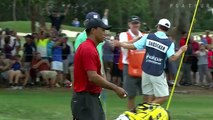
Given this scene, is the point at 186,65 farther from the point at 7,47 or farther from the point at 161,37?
the point at 161,37

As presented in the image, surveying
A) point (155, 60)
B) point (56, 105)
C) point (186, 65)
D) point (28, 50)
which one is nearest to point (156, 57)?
point (155, 60)

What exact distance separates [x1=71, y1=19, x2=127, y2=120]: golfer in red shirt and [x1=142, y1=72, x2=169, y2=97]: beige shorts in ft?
11.4

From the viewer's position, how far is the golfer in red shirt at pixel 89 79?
7.15m

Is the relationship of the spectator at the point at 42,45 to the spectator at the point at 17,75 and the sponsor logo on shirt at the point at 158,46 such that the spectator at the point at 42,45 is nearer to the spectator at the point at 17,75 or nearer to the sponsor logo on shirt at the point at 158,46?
the spectator at the point at 17,75

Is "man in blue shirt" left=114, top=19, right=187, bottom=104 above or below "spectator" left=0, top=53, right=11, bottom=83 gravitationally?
above

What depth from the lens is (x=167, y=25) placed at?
10867 millimetres

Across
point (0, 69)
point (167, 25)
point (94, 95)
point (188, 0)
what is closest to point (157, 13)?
point (188, 0)

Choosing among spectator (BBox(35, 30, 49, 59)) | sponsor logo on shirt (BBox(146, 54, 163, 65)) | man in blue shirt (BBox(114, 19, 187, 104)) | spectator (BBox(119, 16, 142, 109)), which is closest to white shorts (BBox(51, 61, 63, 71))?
spectator (BBox(35, 30, 49, 59))

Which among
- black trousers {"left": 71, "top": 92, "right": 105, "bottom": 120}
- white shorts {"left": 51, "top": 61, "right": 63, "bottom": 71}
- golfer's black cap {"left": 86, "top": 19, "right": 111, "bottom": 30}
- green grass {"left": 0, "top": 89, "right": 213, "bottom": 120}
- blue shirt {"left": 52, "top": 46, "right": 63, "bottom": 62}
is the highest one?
golfer's black cap {"left": 86, "top": 19, "right": 111, "bottom": 30}

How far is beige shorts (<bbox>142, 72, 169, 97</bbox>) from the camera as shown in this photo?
10.8m

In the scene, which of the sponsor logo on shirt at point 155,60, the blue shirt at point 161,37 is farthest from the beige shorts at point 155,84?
the blue shirt at point 161,37

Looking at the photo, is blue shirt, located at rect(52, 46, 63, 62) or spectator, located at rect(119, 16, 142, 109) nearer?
spectator, located at rect(119, 16, 142, 109)

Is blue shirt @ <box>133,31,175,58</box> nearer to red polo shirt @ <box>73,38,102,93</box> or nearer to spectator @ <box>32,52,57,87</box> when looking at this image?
red polo shirt @ <box>73,38,102,93</box>

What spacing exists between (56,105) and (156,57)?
17.7 feet
